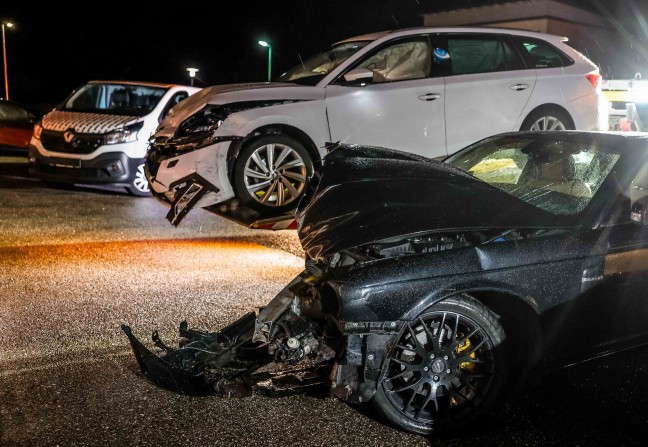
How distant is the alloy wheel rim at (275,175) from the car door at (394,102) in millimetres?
537

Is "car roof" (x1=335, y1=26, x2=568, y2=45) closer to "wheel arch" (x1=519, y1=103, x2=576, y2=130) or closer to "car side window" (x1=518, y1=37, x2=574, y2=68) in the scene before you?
"car side window" (x1=518, y1=37, x2=574, y2=68)

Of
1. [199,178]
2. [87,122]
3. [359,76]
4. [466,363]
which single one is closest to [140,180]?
[87,122]

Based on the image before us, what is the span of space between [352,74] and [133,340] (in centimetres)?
446

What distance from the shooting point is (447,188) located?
3.94 m

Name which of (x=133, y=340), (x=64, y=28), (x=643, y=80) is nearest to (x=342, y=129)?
(x=133, y=340)

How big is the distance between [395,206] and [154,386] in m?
1.71

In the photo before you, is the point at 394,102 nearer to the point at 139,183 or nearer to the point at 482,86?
the point at 482,86

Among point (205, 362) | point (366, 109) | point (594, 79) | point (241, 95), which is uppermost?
point (594, 79)

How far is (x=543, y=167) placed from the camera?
15.8ft

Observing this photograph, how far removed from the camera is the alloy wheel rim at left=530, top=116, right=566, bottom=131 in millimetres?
8555

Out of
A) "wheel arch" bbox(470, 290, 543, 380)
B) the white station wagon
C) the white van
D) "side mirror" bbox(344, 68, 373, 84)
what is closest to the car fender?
the white station wagon

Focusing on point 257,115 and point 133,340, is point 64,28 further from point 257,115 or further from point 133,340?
point 133,340

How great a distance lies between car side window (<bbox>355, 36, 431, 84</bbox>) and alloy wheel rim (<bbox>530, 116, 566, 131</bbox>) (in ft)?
5.28

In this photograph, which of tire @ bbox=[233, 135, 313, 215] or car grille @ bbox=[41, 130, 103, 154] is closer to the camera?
tire @ bbox=[233, 135, 313, 215]
